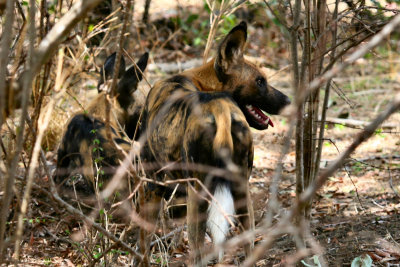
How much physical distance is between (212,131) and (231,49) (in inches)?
36.7

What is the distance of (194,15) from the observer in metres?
11.7

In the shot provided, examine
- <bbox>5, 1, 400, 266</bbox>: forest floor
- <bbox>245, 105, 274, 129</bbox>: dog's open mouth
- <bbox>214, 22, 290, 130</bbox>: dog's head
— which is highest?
<bbox>214, 22, 290, 130</bbox>: dog's head

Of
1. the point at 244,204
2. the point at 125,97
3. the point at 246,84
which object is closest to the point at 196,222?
the point at 244,204

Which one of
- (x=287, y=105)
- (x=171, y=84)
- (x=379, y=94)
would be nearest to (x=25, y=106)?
(x=171, y=84)

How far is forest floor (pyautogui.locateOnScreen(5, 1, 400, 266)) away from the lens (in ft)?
13.0

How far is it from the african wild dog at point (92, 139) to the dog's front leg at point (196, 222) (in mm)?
1641

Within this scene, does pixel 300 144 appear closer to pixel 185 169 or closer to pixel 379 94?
pixel 185 169

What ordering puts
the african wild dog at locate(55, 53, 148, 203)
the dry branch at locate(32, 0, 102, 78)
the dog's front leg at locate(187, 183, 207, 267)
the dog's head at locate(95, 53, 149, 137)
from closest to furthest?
the dry branch at locate(32, 0, 102, 78) → the dog's front leg at locate(187, 183, 207, 267) → the african wild dog at locate(55, 53, 148, 203) → the dog's head at locate(95, 53, 149, 137)

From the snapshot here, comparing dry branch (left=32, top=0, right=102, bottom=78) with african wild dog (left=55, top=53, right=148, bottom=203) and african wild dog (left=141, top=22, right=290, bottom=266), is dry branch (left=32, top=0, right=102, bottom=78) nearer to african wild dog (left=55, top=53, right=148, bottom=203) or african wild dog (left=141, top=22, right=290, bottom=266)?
african wild dog (left=141, top=22, right=290, bottom=266)

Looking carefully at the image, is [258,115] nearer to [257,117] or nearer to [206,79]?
[257,117]

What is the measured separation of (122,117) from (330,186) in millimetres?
2165

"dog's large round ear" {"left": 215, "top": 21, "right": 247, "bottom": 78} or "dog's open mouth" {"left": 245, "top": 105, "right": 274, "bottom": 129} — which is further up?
"dog's large round ear" {"left": 215, "top": 21, "right": 247, "bottom": 78}

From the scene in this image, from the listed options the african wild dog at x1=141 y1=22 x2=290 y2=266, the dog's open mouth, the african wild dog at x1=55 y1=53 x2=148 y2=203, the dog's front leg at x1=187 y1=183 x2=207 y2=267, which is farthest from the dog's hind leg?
the african wild dog at x1=55 y1=53 x2=148 y2=203

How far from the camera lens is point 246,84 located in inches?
157
